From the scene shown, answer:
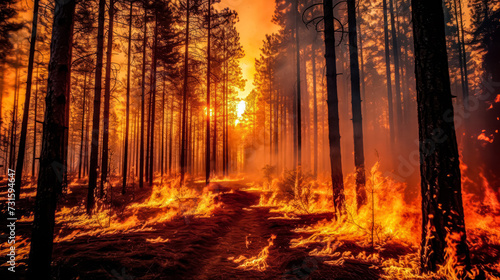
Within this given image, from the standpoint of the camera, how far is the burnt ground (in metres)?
3.62

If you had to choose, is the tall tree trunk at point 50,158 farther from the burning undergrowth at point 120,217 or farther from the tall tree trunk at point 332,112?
the tall tree trunk at point 332,112

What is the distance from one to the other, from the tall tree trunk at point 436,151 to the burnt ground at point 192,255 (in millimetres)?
1055

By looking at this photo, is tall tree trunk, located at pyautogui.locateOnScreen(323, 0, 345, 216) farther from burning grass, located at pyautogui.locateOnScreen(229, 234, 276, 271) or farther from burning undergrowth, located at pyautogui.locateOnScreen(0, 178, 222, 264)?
burning undergrowth, located at pyautogui.locateOnScreen(0, 178, 222, 264)

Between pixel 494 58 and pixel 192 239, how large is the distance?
23680 millimetres

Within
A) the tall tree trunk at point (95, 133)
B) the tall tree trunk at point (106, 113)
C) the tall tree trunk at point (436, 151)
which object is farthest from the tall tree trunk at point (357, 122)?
the tall tree trunk at point (106, 113)

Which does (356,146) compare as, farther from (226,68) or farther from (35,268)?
(226,68)

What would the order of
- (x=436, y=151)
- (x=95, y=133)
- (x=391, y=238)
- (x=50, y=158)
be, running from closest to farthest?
(x=50, y=158)
(x=436, y=151)
(x=391, y=238)
(x=95, y=133)

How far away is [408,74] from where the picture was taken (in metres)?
27.8

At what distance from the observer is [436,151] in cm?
359

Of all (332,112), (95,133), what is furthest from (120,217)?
(332,112)

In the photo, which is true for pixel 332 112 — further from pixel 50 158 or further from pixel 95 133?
pixel 95 133

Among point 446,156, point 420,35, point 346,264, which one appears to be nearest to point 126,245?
point 346,264

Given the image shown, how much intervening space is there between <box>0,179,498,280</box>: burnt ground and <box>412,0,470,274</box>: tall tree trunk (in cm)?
105

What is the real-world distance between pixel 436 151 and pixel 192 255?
208 inches
